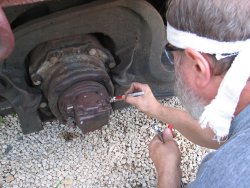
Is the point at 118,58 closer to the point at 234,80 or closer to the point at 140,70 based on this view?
the point at 140,70

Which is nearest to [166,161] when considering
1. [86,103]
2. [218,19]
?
[86,103]

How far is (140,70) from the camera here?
7.69ft

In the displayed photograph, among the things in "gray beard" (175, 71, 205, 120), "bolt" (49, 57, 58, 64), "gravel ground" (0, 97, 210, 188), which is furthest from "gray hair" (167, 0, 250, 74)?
"gravel ground" (0, 97, 210, 188)

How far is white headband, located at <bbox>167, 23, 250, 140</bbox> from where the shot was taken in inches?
52.7

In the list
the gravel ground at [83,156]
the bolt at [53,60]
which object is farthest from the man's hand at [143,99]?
the gravel ground at [83,156]

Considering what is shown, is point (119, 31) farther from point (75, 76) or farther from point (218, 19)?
point (218, 19)

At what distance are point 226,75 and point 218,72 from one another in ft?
0.12

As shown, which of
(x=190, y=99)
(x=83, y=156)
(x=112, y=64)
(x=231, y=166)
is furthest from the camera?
(x=83, y=156)

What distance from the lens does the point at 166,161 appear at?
6.56ft

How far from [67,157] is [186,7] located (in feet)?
4.59

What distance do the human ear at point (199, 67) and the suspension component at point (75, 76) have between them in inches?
26.6

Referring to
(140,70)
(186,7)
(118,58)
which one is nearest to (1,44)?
(186,7)

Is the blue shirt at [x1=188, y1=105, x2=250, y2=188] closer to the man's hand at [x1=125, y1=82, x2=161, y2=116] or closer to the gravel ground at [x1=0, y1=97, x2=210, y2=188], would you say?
the man's hand at [x1=125, y1=82, x2=161, y2=116]

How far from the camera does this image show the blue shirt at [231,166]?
4.10 feet
